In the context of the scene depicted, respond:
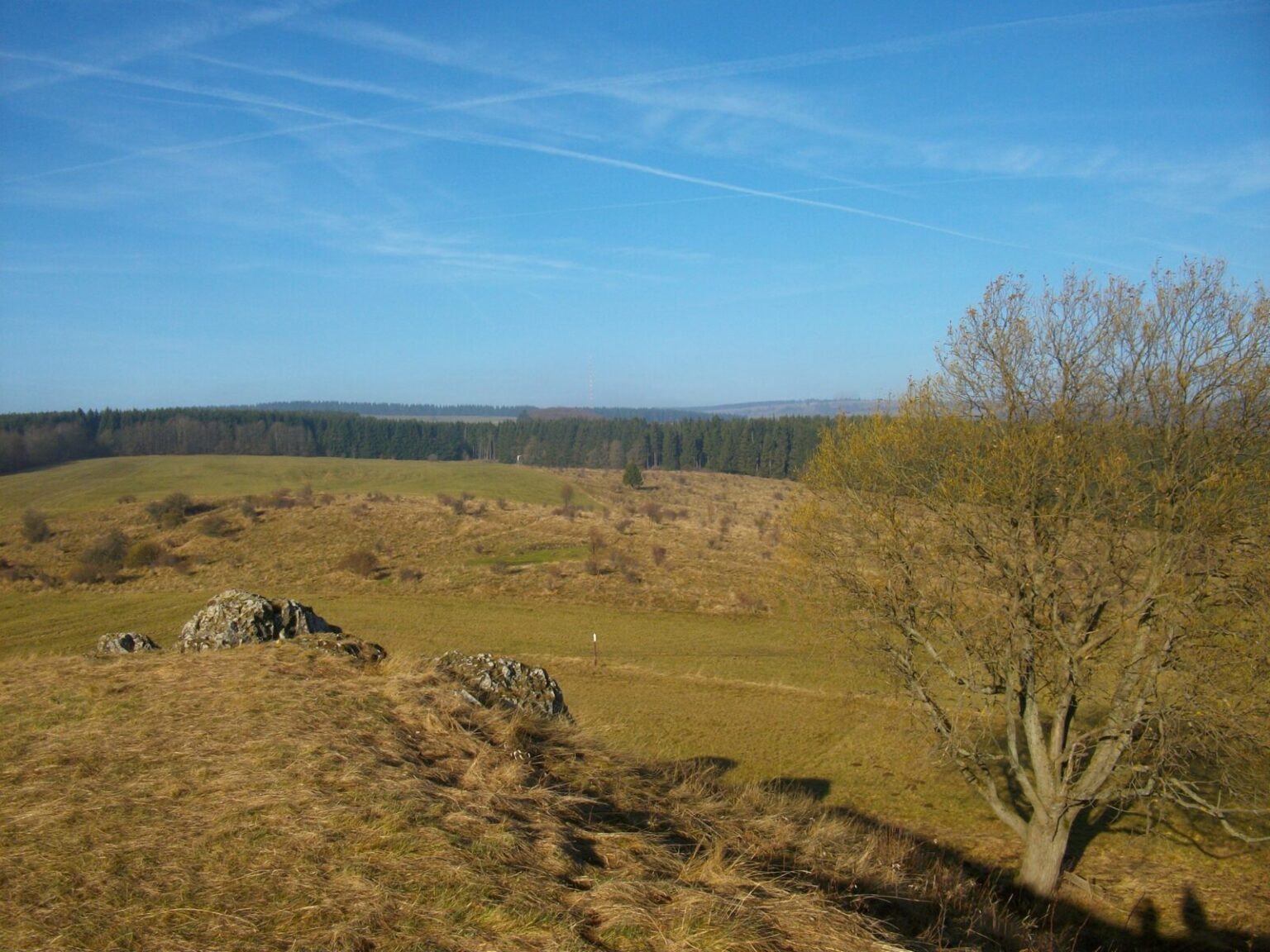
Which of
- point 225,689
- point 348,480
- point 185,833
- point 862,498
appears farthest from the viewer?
point 348,480

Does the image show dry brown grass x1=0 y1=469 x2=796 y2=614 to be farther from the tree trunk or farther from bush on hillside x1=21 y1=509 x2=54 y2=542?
the tree trunk

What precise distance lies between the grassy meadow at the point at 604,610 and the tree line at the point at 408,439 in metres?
36.0

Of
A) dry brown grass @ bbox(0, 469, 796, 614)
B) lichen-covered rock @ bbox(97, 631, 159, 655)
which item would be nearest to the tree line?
dry brown grass @ bbox(0, 469, 796, 614)

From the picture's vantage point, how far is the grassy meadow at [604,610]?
16203 millimetres

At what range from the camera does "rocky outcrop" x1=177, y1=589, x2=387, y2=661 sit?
40.8 feet

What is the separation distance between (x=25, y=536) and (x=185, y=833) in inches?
2453

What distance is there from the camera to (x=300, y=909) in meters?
4.90

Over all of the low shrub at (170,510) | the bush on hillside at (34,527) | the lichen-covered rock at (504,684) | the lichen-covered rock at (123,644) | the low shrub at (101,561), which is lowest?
the low shrub at (101,561)

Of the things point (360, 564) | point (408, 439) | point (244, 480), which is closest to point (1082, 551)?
point (360, 564)

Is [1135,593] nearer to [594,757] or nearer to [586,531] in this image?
[594,757]

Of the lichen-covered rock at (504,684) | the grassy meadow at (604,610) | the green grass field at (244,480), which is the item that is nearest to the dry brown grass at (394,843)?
the lichen-covered rock at (504,684)

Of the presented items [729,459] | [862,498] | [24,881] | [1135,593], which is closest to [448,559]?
[862,498]

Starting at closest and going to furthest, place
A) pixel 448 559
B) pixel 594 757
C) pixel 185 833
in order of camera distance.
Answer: pixel 185 833 → pixel 594 757 → pixel 448 559

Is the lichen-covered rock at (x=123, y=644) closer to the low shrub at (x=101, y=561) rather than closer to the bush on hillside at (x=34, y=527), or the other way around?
the low shrub at (x=101, y=561)
